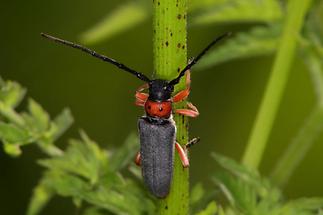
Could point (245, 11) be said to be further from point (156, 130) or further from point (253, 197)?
point (253, 197)

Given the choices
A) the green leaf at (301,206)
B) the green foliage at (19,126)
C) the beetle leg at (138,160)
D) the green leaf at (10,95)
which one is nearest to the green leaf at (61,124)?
the green foliage at (19,126)

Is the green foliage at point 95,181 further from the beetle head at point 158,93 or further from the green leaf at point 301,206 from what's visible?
the green leaf at point 301,206

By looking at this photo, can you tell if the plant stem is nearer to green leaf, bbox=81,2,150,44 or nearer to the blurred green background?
green leaf, bbox=81,2,150,44

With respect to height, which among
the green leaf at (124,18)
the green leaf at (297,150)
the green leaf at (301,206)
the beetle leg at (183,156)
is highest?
the green leaf at (124,18)

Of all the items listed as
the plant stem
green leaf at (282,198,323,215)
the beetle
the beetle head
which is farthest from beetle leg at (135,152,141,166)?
green leaf at (282,198,323,215)

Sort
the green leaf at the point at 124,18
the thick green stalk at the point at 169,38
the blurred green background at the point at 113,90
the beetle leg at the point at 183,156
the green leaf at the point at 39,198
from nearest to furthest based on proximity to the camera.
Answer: the thick green stalk at the point at 169,38, the beetle leg at the point at 183,156, the green leaf at the point at 39,198, the green leaf at the point at 124,18, the blurred green background at the point at 113,90

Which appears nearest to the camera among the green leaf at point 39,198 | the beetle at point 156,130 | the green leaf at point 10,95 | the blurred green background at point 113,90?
the beetle at point 156,130
